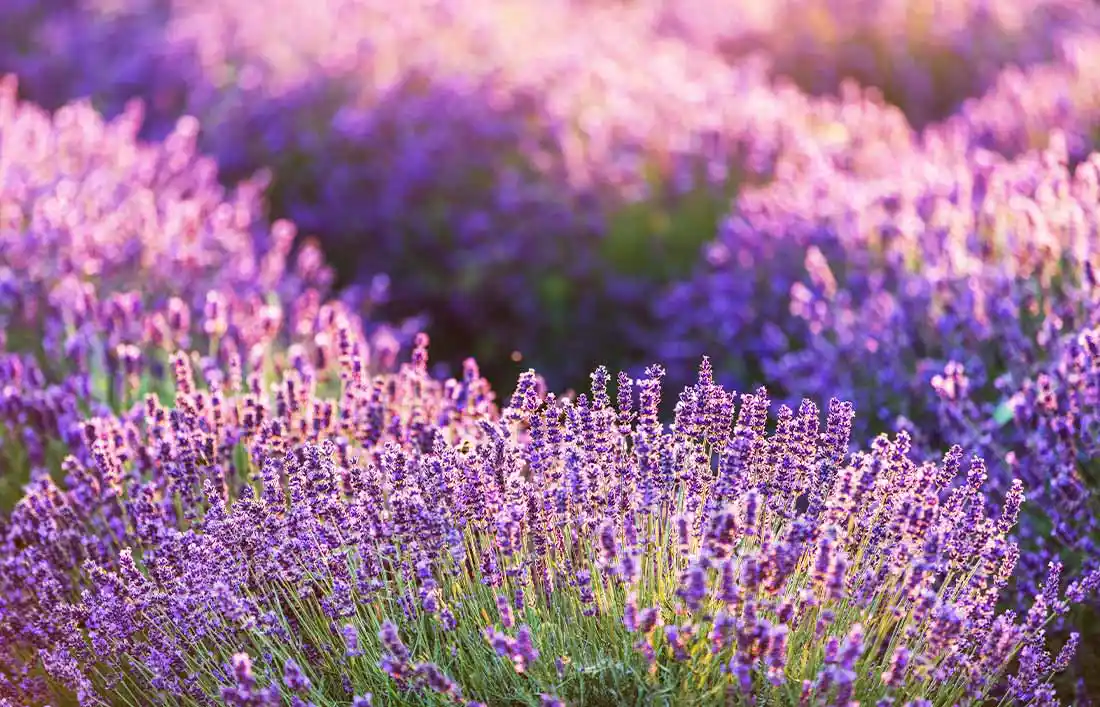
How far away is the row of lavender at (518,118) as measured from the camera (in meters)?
6.43

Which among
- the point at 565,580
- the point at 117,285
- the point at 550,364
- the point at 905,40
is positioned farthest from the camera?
the point at 905,40

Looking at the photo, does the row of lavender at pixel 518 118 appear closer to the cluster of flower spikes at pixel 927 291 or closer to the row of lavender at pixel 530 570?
the cluster of flower spikes at pixel 927 291

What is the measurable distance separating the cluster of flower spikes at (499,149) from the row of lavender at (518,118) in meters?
0.02

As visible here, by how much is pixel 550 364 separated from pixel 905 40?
5020mm

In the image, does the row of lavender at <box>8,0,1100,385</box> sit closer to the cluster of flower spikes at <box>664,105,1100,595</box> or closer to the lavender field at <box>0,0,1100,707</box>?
the lavender field at <box>0,0,1100,707</box>

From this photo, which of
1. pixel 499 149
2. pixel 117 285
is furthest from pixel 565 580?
pixel 499 149

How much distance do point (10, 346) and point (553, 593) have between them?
2877mm

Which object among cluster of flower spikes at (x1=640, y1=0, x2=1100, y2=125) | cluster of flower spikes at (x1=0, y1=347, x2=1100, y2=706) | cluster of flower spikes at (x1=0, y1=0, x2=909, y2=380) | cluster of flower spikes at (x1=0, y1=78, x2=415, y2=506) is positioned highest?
cluster of flower spikes at (x1=640, y1=0, x2=1100, y2=125)

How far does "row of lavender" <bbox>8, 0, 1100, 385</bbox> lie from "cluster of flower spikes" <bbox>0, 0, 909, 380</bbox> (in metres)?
0.02

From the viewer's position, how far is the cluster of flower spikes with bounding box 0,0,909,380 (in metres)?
6.41

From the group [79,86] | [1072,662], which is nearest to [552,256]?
[1072,662]

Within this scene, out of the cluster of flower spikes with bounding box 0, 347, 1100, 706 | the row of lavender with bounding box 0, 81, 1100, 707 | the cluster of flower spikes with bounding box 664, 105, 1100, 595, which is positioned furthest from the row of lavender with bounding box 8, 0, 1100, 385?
the cluster of flower spikes with bounding box 0, 347, 1100, 706

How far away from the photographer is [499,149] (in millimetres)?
7262

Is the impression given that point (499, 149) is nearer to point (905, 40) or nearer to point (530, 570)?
point (905, 40)
